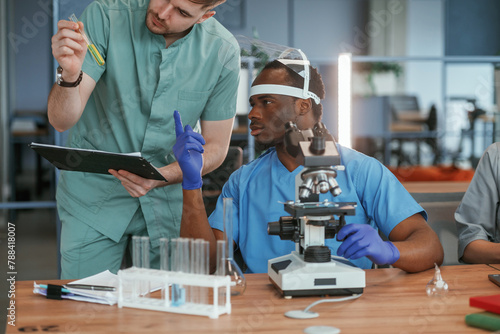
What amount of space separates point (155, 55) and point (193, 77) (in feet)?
0.45

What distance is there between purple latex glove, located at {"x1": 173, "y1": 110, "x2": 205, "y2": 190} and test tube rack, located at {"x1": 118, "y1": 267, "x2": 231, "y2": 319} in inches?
13.8

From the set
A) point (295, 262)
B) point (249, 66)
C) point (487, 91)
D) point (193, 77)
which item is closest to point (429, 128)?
point (487, 91)

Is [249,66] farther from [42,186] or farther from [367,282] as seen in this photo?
[42,186]

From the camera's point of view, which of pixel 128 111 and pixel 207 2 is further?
pixel 128 111

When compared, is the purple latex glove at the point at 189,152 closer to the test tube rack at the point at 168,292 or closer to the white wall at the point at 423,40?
the test tube rack at the point at 168,292

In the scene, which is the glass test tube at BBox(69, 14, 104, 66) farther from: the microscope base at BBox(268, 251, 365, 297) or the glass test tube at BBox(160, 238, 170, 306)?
the microscope base at BBox(268, 251, 365, 297)

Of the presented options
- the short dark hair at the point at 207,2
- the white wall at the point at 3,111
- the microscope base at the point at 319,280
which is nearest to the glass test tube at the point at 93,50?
the short dark hair at the point at 207,2

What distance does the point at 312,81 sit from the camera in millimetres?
1822

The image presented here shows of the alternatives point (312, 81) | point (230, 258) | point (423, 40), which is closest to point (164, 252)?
point (230, 258)

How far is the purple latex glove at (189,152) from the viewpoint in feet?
4.68

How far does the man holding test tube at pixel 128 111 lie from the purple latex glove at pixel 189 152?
28 cm

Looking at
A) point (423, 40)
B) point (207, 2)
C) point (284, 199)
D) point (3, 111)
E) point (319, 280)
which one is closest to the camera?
point (319, 280)

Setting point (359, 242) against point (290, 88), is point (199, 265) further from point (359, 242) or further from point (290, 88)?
point (290, 88)

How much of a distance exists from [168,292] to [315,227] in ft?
1.14
